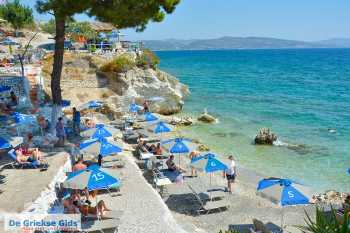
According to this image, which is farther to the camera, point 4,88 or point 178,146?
point 4,88

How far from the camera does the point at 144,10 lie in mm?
21469

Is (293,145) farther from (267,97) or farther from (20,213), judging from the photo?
(267,97)

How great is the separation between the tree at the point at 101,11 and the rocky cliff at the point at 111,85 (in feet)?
33.8

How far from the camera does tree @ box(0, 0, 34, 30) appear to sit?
7067cm

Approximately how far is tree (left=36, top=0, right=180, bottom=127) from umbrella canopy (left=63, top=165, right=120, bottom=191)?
9175 mm

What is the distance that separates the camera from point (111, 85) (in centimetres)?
3638

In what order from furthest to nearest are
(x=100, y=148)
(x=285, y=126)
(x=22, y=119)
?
1. (x=285, y=126)
2. (x=22, y=119)
3. (x=100, y=148)

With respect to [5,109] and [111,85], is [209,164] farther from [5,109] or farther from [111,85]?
[111,85]

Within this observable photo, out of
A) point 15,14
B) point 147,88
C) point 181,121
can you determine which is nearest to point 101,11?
point 181,121

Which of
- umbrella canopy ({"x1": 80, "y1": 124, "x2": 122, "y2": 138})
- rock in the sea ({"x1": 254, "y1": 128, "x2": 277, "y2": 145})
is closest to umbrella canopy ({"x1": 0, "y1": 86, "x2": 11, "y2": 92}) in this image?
umbrella canopy ({"x1": 80, "y1": 124, "x2": 122, "y2": 138})

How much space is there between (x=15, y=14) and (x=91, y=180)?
65.7 meters

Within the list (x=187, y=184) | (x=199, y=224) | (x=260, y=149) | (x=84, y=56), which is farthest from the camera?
(x=84, y=56)

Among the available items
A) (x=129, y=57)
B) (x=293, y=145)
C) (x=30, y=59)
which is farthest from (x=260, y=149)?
(x=30, y=59)

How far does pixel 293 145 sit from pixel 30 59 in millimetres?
21431
